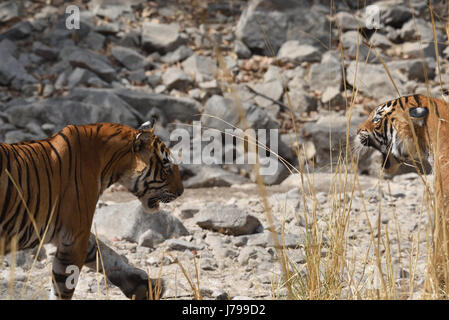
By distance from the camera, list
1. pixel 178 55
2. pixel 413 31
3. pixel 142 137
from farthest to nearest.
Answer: pixel 413 31
pixel 178 55
pixel 142 137

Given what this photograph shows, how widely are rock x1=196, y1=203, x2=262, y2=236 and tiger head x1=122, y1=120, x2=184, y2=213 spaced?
57.9 inches

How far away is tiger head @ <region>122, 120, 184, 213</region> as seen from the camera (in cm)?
316

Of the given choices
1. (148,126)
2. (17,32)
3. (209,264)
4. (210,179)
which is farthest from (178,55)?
Result: (148,126)

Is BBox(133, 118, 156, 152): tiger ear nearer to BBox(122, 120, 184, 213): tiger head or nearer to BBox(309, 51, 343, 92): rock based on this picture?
BBox(122, 120, 184, 213): tiger head

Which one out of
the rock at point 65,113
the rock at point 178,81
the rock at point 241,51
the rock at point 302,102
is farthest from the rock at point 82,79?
the rock at point 302,102

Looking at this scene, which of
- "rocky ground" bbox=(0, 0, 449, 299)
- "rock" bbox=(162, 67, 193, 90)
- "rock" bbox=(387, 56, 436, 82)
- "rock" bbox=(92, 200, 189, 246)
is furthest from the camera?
"rock" bbox=(387, 56, 436, 82)

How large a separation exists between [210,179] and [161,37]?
13.9 feet

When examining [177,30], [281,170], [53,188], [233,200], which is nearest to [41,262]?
[53,188]

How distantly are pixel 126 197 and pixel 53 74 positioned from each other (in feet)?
12.5

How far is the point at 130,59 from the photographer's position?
32.5 feet

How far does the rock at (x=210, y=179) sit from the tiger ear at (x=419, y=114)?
12.4ft

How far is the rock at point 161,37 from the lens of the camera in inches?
404

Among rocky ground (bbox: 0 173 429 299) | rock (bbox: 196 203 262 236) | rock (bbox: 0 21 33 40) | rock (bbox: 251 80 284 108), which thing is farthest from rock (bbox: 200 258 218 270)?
rock (bbox: 0 21 33 40)

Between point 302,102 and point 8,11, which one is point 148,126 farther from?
point 8,11
